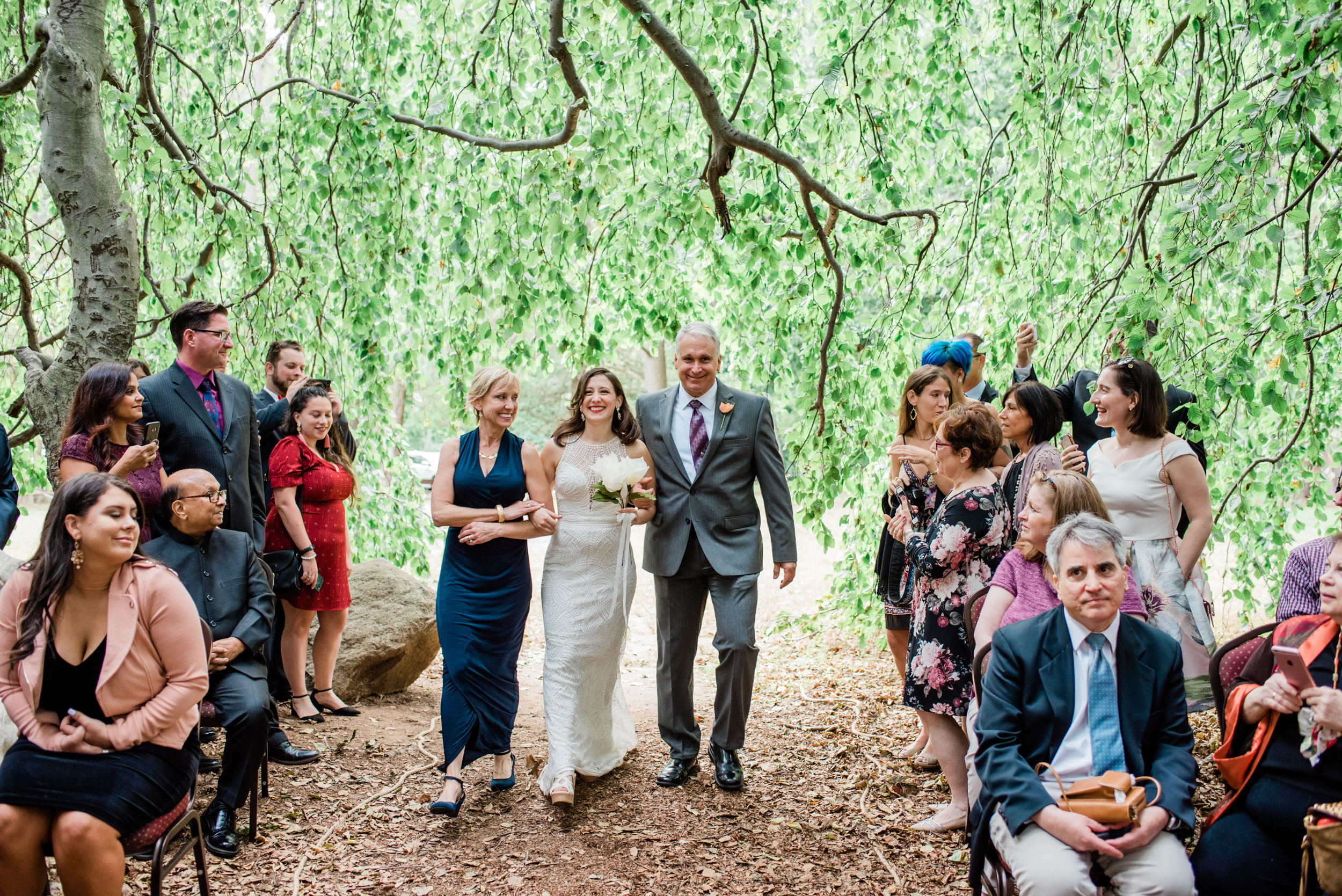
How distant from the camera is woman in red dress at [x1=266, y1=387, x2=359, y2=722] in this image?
4.07m

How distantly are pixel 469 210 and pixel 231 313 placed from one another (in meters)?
1.60

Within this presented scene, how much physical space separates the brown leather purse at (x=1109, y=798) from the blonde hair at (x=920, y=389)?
180cm

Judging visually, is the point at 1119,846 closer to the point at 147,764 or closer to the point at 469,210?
the point at 147,764

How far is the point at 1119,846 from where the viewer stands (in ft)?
6.48

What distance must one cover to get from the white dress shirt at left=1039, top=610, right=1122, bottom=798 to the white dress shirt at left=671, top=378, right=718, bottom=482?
1.75 m

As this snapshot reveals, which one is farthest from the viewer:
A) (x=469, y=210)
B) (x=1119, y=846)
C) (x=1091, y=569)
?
(x=469, y=210)

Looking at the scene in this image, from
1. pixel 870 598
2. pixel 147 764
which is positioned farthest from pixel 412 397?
pixel 147 764

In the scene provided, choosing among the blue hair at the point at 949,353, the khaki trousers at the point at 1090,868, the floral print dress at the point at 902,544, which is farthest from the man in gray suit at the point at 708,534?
the khaki trousers at the point at 1090,868

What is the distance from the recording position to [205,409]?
11.2 ft

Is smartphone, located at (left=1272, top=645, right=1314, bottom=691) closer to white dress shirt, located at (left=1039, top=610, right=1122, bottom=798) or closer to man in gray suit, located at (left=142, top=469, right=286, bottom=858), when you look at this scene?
white dress shirt, located at (left=1039, top=610, right=1122, bottom=798)

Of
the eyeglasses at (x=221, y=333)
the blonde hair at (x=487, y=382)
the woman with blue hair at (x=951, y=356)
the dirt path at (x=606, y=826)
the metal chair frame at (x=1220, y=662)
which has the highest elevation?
the woman with blue hair at (x=951, y=356)

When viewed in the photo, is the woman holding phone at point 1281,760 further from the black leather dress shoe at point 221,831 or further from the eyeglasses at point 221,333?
the eyeglasses at point 221,333

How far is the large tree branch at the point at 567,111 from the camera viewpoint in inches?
153

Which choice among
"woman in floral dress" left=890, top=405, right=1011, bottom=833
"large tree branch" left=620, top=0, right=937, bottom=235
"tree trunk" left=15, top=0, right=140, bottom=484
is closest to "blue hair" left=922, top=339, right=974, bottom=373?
"large tree branch" left=620, top=0, right=937, bottom=235
